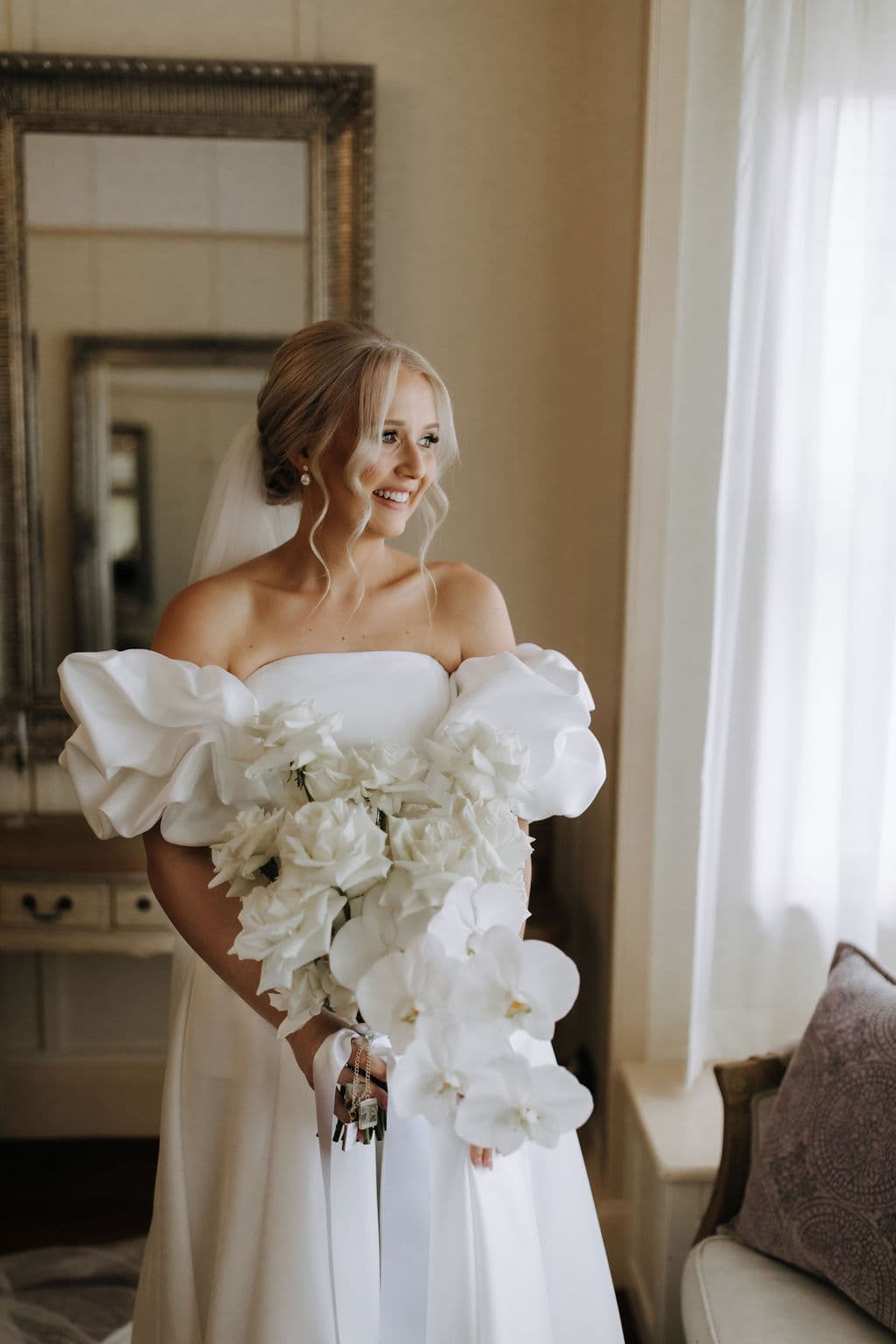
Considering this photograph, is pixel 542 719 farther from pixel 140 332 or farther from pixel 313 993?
pixel 140 332

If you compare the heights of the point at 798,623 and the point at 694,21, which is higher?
the point at 694,21

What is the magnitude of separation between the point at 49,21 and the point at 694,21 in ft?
5.24

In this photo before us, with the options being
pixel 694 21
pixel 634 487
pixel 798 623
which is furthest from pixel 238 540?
pixel 694 21

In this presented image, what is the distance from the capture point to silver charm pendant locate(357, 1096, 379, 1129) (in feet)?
3.69

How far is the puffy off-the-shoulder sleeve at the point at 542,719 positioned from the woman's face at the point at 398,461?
0.26 metres

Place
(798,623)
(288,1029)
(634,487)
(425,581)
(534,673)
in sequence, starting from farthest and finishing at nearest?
(634,487), (798,623), (425,581), (534,673), (288,1029)

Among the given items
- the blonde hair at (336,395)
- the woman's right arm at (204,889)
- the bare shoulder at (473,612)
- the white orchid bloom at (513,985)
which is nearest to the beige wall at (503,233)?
the bare shoulder at (473,612)

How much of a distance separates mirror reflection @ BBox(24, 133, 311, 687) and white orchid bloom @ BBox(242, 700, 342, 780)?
5.47 feet

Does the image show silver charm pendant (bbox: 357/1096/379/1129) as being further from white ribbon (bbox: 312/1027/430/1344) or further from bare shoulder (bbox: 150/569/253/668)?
bare shoulder (bbox: 150/569/253/668)

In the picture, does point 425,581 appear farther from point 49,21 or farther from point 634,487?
point 49,21

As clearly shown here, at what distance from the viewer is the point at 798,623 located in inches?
74.4

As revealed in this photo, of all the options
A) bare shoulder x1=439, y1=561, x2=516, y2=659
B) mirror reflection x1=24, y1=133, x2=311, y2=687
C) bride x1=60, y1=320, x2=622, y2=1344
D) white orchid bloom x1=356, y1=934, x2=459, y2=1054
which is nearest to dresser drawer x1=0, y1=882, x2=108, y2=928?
mirror reflection x1=24, y1=133, x2=311, y2=687

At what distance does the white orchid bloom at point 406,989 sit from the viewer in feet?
2.89

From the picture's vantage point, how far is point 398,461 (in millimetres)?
1451
